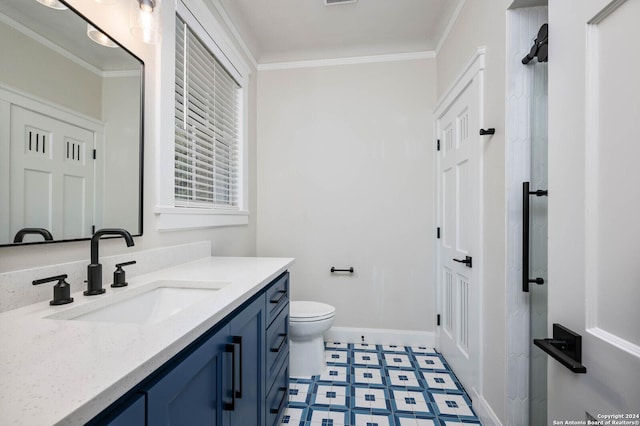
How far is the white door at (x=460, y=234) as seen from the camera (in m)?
1.81

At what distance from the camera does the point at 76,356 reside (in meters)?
0.58

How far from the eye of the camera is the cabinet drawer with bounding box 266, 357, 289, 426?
4.61ft

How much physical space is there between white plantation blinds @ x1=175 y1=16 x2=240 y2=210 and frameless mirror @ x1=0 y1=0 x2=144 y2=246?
0.36 meters

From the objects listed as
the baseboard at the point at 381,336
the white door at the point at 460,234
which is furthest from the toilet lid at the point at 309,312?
the white door at the point at 460,234

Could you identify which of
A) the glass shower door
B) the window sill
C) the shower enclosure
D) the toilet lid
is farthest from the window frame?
the glass shower door

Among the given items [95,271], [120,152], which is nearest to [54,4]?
[120,152]

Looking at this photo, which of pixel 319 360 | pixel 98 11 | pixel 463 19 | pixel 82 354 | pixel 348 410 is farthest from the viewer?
pixel 319 360

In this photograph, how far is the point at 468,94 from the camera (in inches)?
75.4

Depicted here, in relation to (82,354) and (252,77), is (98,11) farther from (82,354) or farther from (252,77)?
→ (252,77)

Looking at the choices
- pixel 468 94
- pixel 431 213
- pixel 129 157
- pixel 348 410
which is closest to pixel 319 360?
pixel 348 410

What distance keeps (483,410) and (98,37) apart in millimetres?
2551

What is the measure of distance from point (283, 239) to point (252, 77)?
5.03ft

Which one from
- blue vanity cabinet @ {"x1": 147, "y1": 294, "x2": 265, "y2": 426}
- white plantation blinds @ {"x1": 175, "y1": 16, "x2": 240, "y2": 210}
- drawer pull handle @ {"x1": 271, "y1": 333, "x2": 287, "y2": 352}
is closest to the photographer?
blue vanity cabinet @ {"x1": 147, "y1": 294, "x2": 265, "y2": 426}

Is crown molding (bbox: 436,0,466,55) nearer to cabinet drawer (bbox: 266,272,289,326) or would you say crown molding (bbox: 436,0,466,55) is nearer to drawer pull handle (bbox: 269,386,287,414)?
cabinet drawer (bbox: 266,272,289,326)
